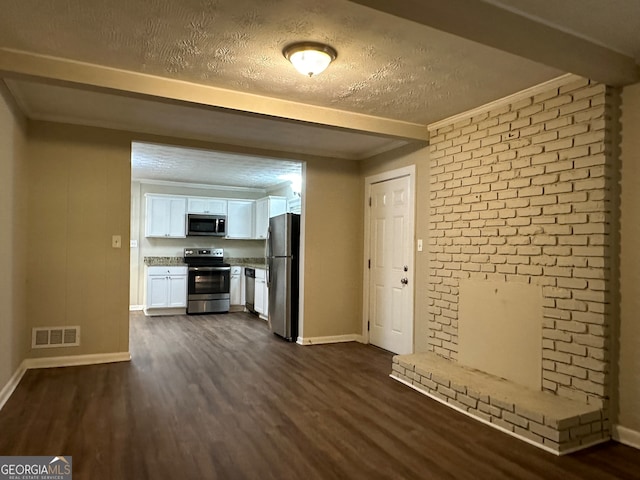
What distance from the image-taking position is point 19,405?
300cm

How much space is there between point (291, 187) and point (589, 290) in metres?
5.17

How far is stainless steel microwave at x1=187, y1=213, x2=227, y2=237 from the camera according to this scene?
7500 millimetres

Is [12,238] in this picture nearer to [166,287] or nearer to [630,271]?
[166,287]

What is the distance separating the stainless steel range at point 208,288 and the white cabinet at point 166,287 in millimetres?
114

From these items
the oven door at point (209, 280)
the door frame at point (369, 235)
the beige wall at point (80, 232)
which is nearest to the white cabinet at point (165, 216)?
the oven door at point (209, 280)

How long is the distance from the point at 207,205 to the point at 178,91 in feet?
15.7

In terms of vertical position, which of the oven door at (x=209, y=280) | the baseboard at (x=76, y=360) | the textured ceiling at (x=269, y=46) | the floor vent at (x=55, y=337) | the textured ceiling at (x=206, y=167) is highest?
the textured ceiling at (x=269, y=46)

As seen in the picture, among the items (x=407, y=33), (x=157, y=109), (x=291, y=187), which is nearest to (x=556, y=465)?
(x=407, y=33)

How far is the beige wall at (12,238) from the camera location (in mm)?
3002

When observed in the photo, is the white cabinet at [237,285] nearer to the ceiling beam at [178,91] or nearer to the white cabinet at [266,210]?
the white cabinet at [266,210]

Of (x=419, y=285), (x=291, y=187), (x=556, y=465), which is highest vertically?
(x=291, y=187)

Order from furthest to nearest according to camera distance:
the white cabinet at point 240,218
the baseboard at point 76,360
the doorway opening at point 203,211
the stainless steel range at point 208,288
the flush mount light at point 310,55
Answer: the white cabinet at point 240,218
the stainless steel range at point 208,288
the doorway opening at point 203,211
the baseboard at point 76,360
the flush mount light at point 310,55

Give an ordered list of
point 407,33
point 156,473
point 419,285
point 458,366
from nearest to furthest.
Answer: point 156,473 → point 407,33 → point 458,366 → point 419,285

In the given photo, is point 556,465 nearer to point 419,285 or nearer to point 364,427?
point 364,427
